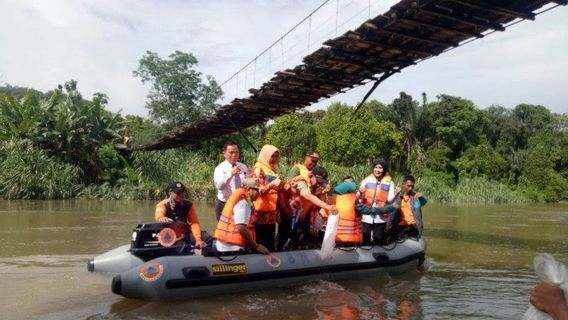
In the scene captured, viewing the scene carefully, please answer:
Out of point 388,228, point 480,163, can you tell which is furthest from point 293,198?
point 480,163

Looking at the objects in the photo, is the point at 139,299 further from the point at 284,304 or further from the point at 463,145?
the point at 463,145

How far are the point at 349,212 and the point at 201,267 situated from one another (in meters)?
2.09

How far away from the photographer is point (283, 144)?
1235 inches

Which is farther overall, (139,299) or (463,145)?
(463,145)

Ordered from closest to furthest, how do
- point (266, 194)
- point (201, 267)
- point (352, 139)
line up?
1. point (201, 267)
2. point (266, 194)
3. point (352, 139)

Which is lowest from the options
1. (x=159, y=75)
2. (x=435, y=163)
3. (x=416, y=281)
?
(x=416, y=281)

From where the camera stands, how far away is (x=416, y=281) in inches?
259

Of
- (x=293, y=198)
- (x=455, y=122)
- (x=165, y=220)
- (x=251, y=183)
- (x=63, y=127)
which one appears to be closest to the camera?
(x=251, y=183)

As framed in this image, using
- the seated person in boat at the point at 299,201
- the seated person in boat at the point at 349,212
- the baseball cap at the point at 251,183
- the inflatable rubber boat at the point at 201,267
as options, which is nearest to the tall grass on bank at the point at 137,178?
the seated person in boat at the point at 349,212

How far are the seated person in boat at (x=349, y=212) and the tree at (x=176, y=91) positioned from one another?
26.9m

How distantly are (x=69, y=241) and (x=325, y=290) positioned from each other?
5.09 meters

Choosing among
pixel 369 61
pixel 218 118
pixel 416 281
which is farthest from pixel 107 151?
pixel 416 281

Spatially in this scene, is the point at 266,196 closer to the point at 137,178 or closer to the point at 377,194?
the point at 377,194

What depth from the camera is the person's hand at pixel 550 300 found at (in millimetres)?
1376
